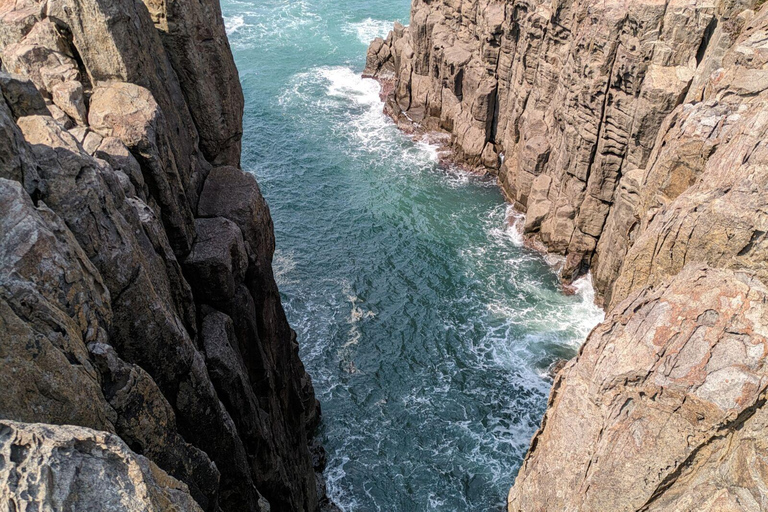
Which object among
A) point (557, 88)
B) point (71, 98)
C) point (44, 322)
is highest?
point (71, 98)

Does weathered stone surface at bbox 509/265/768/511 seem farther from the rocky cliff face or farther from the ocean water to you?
the ocean water

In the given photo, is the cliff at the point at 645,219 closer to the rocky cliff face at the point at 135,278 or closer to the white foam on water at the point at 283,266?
the rocky cliff face at the point at 135,278

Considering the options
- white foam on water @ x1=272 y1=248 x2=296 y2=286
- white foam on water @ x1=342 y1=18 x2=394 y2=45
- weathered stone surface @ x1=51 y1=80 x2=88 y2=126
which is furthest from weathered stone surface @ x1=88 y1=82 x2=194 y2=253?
white foam on water @ x1=342 y1=18 x2=394 y2=45

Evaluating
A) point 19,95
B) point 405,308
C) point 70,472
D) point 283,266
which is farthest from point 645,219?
point 283,266

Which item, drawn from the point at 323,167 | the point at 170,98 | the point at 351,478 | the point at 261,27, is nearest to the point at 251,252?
the point at 170,98

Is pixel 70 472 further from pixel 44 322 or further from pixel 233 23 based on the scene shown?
pixel 233 23

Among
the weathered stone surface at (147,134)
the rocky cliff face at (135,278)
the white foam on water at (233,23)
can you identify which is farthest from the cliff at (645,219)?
the white foam on water at (233,23)

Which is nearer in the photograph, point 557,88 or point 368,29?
point 557,88
